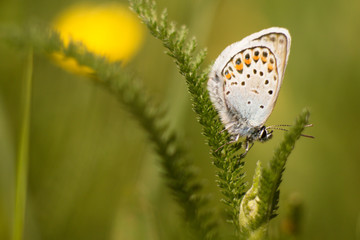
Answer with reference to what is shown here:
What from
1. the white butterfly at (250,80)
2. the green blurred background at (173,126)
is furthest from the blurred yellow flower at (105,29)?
the white butterfly at (250,80)

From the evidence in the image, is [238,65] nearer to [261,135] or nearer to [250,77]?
[250,77]

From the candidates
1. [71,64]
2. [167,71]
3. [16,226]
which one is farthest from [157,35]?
[167,71]

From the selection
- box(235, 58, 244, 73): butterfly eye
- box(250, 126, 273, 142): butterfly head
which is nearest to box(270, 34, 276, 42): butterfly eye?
box(235, 58, 244, 73): butterfly eye

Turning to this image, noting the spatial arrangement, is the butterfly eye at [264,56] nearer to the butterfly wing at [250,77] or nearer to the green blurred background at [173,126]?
the butterfly wing at [250,77]

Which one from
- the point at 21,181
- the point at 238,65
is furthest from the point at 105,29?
the point at 21,181

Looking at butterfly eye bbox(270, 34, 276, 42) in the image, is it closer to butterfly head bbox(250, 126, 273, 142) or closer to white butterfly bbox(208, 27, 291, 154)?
white butterfly bbox(208, 27, 291, 154)
